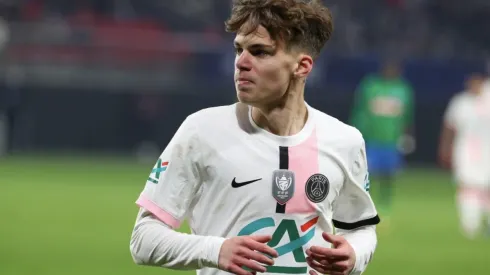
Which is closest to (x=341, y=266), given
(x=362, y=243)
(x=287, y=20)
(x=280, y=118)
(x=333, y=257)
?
(x=333, y=257)

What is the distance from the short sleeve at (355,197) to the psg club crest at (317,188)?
0.15 m

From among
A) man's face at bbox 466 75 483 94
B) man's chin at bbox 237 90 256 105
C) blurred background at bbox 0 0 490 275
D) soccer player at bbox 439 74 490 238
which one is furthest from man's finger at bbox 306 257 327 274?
blurred background at bbox 0 0 490 275

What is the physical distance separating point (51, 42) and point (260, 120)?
24.5 meters

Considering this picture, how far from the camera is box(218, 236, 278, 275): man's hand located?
15.6 feet

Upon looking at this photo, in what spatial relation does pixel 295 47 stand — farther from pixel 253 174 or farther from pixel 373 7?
pixel 373 7

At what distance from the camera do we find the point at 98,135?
98.1ft

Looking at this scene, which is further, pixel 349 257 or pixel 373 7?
pixel 373 7

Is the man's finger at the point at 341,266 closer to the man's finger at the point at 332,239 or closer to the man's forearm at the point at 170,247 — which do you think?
the man's finger at the point at 332,239

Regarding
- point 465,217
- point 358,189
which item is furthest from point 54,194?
point 358,189

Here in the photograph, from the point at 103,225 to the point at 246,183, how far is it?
1209 centimetres

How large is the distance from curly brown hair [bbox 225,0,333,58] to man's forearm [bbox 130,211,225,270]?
2.88 feet

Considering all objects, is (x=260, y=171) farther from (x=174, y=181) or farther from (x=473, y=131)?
(x=473, y=131)

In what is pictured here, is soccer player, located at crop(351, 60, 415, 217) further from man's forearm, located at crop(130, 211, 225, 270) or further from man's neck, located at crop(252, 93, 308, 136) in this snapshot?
man's forearm, located at crop(130, 211, 225, 270)

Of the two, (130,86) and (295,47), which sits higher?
(130,86)
